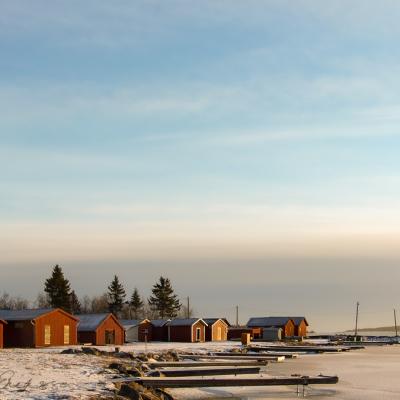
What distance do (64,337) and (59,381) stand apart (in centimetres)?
3385

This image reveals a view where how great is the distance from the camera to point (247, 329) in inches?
3772

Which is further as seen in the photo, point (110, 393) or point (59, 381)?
point (59, 381)

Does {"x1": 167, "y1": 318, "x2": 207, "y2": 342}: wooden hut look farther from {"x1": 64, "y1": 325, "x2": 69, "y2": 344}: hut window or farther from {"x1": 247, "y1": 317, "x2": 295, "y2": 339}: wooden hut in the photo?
{"x1": 64, "y1": 325, "x2": 69, "y2": 344}: hut window

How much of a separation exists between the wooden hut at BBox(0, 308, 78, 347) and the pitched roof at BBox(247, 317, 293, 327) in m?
46.8

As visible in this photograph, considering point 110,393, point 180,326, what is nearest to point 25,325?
point 180,326

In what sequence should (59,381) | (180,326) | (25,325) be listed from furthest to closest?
(180,326), (25,325), (59,381)

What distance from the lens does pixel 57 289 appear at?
104 m

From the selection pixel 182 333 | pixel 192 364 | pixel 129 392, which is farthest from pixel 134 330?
pixel 129 392

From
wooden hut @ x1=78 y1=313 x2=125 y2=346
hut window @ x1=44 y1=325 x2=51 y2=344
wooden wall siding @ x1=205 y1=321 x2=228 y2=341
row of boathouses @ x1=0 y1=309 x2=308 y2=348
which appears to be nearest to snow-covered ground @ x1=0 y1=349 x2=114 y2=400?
row of boathouses @ x1=0 y1=309 x2=308 y2=348

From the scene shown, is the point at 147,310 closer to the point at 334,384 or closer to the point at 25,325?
the point at 25,325

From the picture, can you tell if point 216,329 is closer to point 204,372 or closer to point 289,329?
point 289,329

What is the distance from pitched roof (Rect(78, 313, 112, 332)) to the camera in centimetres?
6450

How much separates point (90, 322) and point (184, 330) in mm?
17696

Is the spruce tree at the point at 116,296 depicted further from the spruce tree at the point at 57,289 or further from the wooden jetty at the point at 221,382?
the wooden jetty at the point at 221,382
